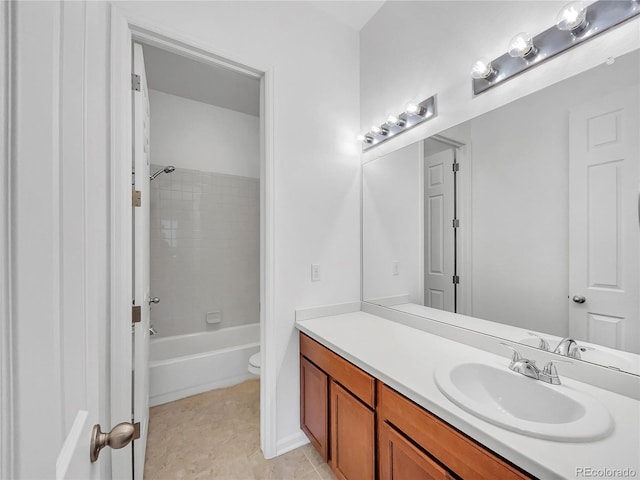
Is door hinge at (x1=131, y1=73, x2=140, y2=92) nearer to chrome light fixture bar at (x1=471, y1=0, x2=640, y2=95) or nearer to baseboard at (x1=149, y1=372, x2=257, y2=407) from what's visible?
chrome light fixture bar at (x1=471, y1=0, x2=640, y2=95)

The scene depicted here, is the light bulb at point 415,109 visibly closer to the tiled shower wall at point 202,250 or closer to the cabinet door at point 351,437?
the cabinet door at point 351,437

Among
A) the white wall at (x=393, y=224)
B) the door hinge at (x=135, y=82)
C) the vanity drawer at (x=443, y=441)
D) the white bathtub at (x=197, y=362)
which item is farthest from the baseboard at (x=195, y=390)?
the door hinge at (x=135, y=82)

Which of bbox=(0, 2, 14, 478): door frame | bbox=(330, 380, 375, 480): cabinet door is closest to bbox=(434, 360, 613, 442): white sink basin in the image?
bbox=(330, 380, 375, 480): cabinet door

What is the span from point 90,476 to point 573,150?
1.65m

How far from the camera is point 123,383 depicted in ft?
4.25

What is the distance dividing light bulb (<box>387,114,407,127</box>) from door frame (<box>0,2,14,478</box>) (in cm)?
175

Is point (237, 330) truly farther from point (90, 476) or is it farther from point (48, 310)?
point (48, 310)

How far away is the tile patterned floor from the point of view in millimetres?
1582

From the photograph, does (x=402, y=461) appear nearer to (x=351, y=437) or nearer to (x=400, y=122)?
(x=351, y=437)

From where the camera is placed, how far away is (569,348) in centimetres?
106

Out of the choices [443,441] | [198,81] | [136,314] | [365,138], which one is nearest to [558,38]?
[365,138]

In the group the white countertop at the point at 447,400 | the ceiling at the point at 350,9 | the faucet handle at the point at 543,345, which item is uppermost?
the ceiling at the point at 350,9

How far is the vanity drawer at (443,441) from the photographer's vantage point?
74 centimetres

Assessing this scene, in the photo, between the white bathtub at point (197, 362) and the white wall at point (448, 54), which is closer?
the white wall at point (448, 54)
